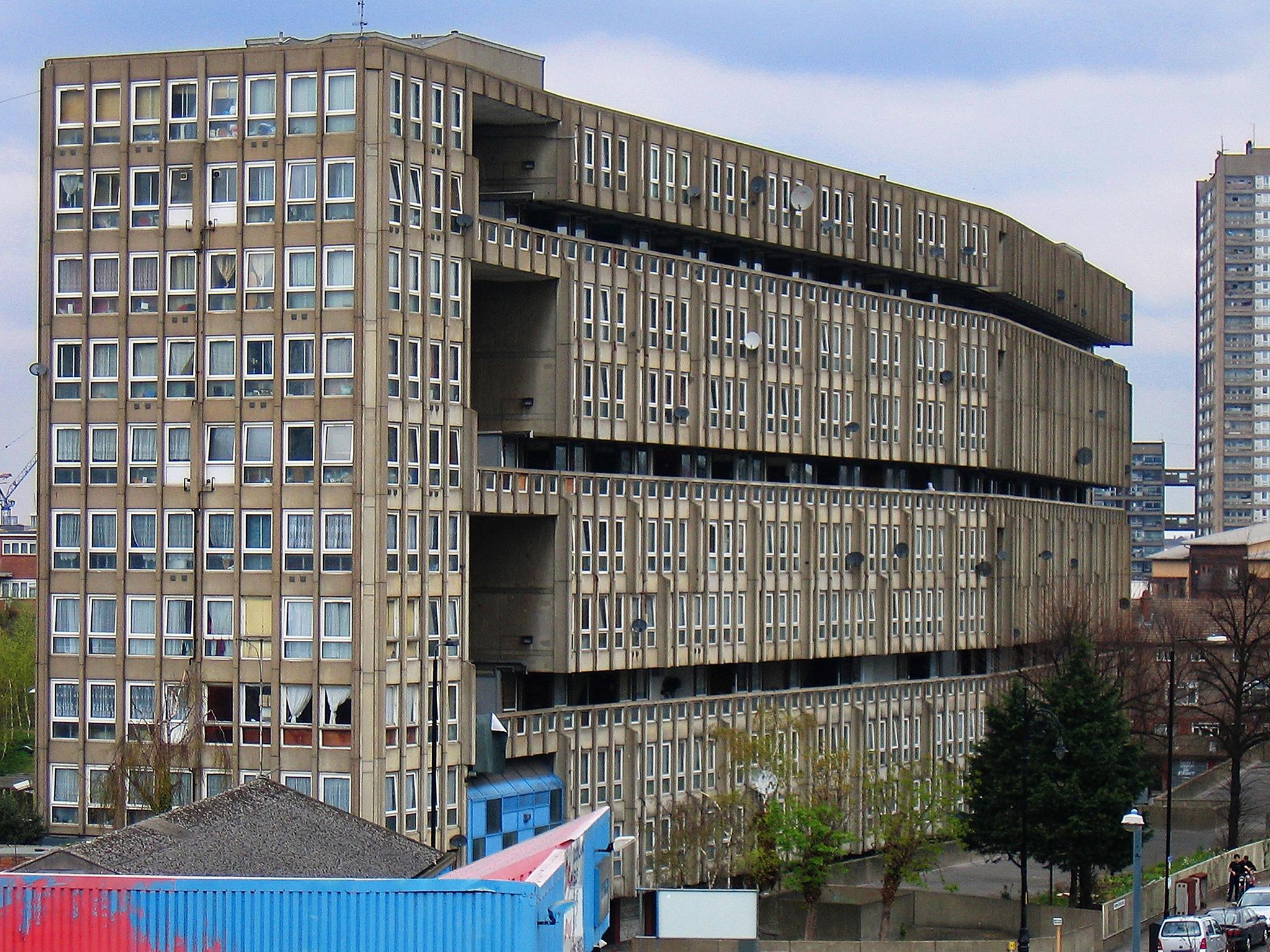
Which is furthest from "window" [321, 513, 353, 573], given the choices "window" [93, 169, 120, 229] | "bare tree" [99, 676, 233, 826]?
"window" [93, 169, 120, 229]

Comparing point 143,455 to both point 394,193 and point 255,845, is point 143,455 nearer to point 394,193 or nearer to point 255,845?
point 394,193

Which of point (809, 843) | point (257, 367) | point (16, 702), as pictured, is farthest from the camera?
point (16, 702)

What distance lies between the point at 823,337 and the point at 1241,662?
21.2 meters

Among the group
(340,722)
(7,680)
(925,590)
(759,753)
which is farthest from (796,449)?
(7,680)

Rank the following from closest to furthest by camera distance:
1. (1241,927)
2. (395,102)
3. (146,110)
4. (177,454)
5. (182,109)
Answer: (1241,927) < (395,102) < (177,454) < (182,109) < (146,110)

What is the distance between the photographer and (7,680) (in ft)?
428

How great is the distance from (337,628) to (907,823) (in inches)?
735

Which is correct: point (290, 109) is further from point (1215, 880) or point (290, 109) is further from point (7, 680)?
point (7, 680)

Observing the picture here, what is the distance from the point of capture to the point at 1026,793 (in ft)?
217

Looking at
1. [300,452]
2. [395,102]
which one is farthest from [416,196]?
[300,452]

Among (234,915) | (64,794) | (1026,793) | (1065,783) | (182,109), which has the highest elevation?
(182,109)

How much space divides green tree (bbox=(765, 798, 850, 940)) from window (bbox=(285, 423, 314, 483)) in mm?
17700

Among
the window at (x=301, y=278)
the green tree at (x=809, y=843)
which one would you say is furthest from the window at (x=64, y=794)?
the green tree at (x=809, y=843)

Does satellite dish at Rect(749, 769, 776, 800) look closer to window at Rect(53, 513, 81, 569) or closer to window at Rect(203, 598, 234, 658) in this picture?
window at Rect(203, 598, 234, 658)
